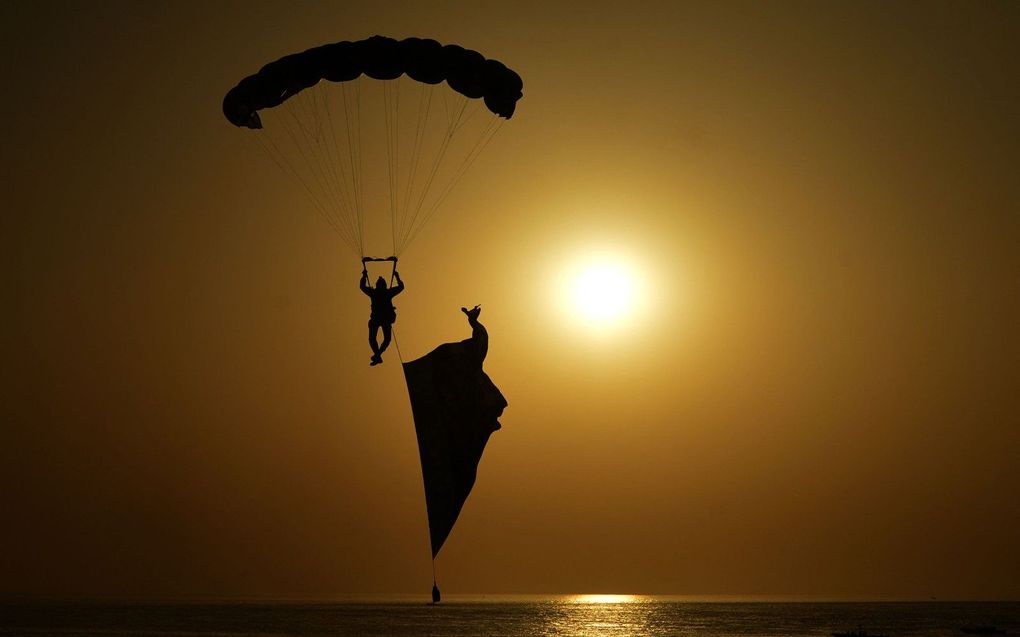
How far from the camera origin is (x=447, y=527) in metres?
20.9

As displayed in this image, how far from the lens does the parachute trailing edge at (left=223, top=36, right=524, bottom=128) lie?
857 inches

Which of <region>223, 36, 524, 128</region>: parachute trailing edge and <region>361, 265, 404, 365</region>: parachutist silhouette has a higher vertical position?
<region>223, 36, 524, 128</region>: parachute trailing edge

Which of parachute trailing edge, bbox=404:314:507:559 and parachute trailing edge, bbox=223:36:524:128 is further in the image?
parachute trailing edge, bbox=223:36:524:128

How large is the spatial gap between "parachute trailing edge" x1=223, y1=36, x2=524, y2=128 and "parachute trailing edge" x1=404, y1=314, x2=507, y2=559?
4697mm

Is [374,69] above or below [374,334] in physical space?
above

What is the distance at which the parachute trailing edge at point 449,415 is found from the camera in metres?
20.8

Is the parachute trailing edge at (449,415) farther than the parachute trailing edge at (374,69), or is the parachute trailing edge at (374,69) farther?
the parachute trailing edge at (374,69)

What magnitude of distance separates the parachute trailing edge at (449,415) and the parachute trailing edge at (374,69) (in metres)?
4.70

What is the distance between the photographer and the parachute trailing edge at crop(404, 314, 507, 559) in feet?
68.4

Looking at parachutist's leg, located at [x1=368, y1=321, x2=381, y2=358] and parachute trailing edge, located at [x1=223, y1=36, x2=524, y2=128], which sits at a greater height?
parachute trailing edge, located at [x1=223, y1=36, x2=524, y2=128]

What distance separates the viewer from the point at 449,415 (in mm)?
21172

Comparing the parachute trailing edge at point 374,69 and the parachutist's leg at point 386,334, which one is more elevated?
the parachute trailing edge at point 374,69

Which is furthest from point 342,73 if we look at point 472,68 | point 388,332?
point 388,332

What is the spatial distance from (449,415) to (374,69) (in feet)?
20.6
